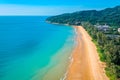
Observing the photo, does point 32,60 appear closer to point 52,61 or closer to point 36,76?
point 52,61

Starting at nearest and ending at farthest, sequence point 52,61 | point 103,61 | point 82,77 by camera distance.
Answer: point 82,77 < point 103,61 < point 52,61

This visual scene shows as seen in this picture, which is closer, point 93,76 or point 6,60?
point 93,76

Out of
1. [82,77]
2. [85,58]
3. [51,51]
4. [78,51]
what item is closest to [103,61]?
[85,58]

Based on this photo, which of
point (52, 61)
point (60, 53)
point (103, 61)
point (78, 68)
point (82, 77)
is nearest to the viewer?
point (82, 77)

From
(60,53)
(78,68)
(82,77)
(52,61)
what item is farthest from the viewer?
(60,53)

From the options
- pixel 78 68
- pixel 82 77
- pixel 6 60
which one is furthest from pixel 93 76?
pixel 6 60

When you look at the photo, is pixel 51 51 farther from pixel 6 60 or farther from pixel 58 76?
pixel 58 76

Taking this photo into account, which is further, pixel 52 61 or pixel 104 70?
pixel 52 61

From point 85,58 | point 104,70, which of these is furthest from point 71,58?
point 104,70

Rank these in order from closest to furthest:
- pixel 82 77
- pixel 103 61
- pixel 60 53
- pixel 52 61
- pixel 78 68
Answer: pixel 82 77 → pixel 78 68 → pixel 103 61 → pixel 52 61 → pixel 60 53
